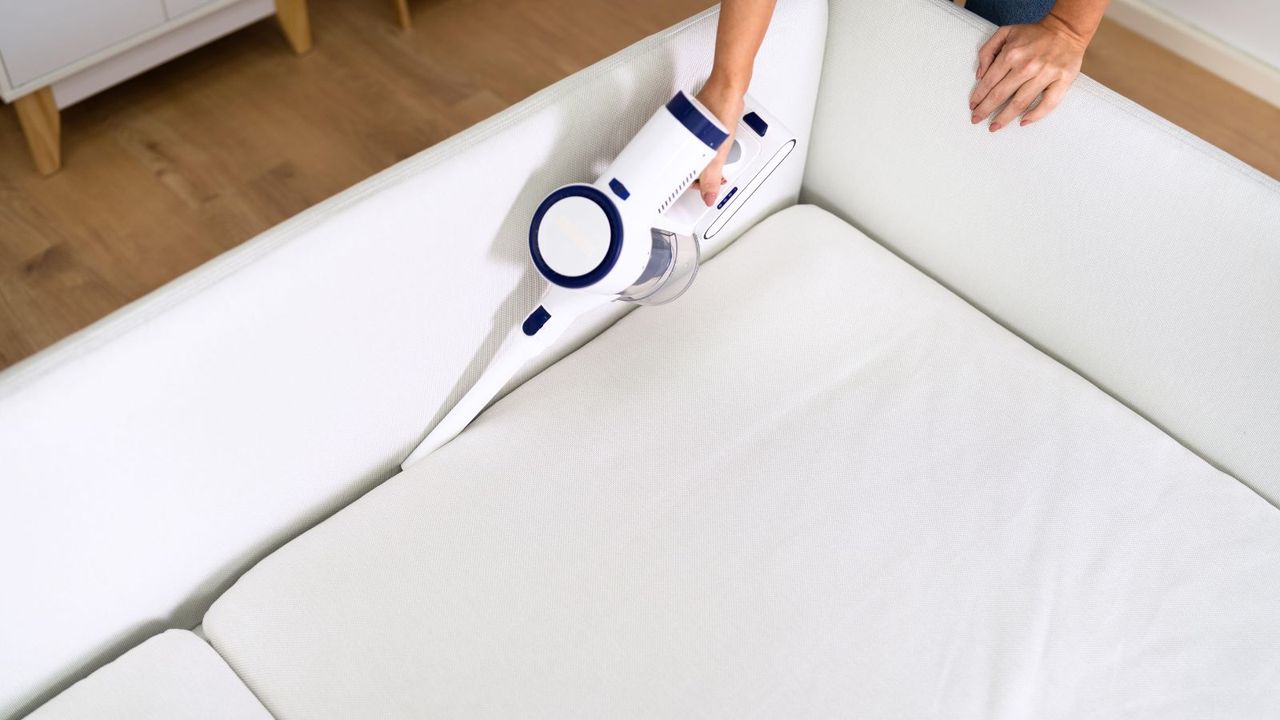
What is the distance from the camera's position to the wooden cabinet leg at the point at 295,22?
2023 millimetres

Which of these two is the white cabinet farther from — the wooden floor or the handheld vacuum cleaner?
the handheld vacuum cleaner

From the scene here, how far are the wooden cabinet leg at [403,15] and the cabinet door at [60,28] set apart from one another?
0.48m

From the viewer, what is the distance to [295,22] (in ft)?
6.75

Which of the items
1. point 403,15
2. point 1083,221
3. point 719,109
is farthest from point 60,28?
point 1083,221

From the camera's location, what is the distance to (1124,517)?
109cm

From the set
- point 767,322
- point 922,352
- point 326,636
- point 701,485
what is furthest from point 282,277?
point 922,352

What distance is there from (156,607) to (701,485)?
0.53 metres

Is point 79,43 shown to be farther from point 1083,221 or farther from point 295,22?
point 1083,221

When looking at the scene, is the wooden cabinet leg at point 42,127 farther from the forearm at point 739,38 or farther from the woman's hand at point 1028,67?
the woman's hand at point 1028,67

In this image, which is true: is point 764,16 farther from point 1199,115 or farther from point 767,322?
point 1199,115

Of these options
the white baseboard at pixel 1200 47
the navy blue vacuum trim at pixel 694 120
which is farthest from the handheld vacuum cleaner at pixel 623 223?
the white baseboard at pixel 1200 47

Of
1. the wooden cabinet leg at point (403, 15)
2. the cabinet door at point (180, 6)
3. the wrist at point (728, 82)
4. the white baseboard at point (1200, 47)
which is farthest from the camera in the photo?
the white baseboard at point (1200, 47)

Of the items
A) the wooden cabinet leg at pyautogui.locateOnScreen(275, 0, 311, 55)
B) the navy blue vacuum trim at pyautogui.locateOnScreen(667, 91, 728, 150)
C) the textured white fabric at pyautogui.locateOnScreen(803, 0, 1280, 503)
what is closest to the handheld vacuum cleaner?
the navy blue vacuum trim at pyautogui.locateOnScreen(667, 91, 728, 150)

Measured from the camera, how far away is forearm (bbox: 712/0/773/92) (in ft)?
3.42
